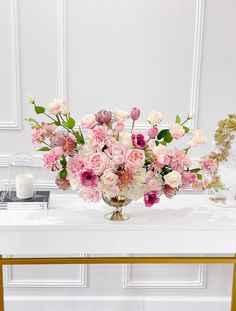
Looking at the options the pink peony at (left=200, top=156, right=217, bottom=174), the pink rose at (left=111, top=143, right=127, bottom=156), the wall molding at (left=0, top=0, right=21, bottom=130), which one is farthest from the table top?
the wall molding at (left=0, top=0, right=21, bottom=130)

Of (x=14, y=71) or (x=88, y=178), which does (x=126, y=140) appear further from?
(x=14, y=71)

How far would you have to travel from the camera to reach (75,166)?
1.56m

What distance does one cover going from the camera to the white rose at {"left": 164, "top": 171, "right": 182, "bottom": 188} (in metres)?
1.56

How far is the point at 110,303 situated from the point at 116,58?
1.42 meters

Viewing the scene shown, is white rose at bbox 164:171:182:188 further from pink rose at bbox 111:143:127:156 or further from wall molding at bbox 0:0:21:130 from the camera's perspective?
wall molding at bbox 0:0:21:130

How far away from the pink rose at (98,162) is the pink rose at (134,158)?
82 millimetres

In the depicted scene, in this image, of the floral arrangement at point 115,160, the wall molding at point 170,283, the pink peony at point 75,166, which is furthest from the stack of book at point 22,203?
the wall molding at point 170,283

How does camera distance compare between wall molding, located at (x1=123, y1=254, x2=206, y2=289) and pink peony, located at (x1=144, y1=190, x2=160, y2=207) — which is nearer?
pink peony, located at (x1=144, y1=190, x2=160, y2=207)

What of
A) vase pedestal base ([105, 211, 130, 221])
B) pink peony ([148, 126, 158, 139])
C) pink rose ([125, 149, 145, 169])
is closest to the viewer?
pink rose ([125, 149, 145, 169])

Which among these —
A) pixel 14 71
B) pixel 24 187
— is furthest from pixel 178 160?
pixel 14 71

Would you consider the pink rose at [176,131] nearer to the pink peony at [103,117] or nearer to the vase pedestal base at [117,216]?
the pink peony at [103,117]

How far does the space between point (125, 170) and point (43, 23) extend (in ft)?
3.57

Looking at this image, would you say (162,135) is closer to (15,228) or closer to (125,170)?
(125,170)

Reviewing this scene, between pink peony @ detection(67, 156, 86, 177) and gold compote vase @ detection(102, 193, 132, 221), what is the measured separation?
17 cm
